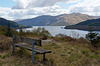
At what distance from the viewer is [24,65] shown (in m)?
4.84

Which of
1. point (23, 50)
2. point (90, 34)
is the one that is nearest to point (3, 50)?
point (23, 50)

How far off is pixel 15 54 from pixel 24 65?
214 cm

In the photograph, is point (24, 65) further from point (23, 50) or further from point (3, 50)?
point (3, 50)

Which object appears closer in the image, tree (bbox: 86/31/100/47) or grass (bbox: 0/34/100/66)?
grass (bbox: 0/34/100/66)

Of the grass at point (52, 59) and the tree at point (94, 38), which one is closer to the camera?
the grass at point (52, 59)

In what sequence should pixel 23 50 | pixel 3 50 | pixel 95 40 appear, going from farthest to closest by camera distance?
pixel 95 40 → pixel 3 50 → pixel 23 50

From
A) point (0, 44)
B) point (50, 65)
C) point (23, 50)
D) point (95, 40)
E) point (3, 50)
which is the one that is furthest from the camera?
point (95, 40)

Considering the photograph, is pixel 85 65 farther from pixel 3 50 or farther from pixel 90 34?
pixel 90 34

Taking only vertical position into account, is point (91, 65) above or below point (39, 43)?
below

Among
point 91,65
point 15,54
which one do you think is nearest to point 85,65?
point 91,65

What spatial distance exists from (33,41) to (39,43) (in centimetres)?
36

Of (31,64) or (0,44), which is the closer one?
(31,64)

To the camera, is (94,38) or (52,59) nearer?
(52,59)

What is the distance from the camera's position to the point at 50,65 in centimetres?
477
